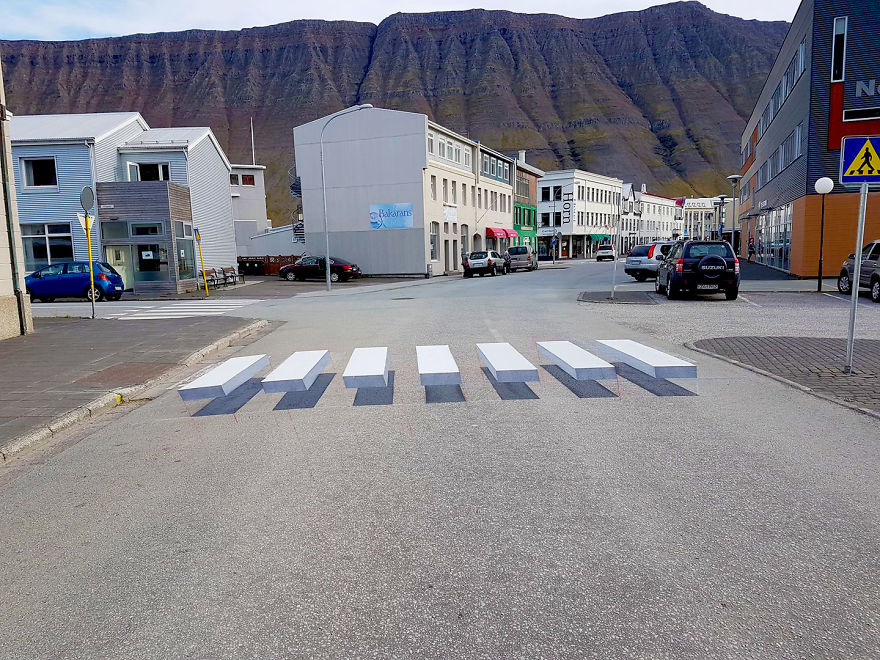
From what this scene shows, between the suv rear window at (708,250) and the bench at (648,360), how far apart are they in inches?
404

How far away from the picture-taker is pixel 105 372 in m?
8.81

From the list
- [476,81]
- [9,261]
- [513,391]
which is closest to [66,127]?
[9,261]

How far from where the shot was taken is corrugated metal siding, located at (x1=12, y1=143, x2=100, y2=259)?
29.9 metres

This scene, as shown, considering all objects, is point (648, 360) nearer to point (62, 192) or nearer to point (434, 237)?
point (62, 192)

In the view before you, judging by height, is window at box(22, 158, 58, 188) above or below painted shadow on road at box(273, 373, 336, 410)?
above

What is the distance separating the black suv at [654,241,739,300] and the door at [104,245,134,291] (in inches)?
957

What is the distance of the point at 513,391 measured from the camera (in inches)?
280

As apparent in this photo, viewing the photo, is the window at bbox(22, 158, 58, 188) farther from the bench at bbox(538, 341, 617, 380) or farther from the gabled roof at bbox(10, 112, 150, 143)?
the bench at bbox(538, 341, 617, 380)

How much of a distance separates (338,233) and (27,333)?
32041 mm

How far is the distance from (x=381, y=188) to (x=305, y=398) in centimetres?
3703

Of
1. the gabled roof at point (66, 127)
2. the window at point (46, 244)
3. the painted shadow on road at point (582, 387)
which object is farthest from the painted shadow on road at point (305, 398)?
the window at point (46, 244)

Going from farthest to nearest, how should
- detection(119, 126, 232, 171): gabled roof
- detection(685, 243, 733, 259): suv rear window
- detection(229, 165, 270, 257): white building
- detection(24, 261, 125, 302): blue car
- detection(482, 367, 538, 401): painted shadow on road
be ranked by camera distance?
detection(229, 165, 270, 257): white building → detection(119, 126, 232, 171): gabled roof → detection(24, 261, 125, 302): blue car → detection(685, 243, 733, 259): suv rear window → detection(482, 367, 538, 401): painted shadow on road

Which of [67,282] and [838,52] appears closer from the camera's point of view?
[67,282]

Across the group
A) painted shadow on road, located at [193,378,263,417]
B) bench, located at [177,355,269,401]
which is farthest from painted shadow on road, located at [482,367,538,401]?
bench, located at [177,355,269,401]
